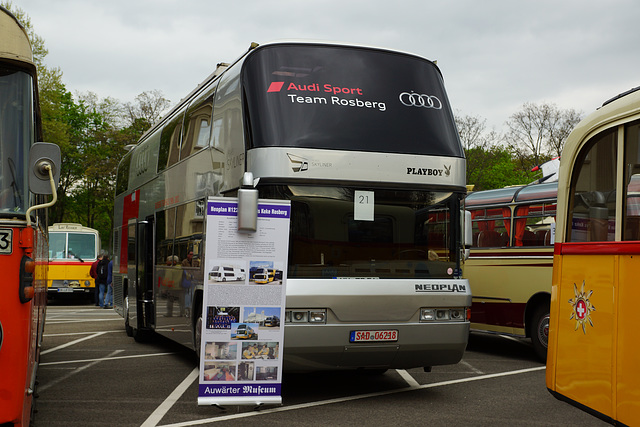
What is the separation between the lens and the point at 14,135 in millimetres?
5602

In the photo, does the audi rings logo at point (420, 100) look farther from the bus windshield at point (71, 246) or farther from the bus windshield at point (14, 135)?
the bus windshield at point (71, 246)

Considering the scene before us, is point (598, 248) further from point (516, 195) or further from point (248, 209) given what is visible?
point (516, 195)

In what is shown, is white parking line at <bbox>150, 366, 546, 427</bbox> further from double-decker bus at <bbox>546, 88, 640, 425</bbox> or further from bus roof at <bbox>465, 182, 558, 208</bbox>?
double-decker bus at <bbox>546, 88, 640, 425</bbox>

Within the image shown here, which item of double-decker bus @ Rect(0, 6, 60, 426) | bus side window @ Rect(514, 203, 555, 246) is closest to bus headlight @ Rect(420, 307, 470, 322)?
bus side window @ Rect(514, 203, 555, 246)

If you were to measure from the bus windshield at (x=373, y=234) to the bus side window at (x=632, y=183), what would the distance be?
12.1 ft

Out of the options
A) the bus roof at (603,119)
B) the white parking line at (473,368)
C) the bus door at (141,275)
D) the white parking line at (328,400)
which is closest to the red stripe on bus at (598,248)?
the bus roof at (603,119)

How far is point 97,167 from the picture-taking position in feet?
155

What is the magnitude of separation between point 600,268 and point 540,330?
7.36 m

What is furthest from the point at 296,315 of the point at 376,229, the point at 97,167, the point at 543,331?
the point at 97,167

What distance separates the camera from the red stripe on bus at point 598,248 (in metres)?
5.03

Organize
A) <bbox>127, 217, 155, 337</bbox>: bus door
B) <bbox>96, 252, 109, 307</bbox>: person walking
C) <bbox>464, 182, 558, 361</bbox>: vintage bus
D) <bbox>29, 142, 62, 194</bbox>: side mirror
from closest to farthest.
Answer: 1. <bbox>29, 142, 62, 194</bbox>: side mirror
2. <bbox>464, 182, 558, 361</bbox>: vintage bus
3. <bbox>127, 217, 155, 337</bbox>: bus door
4. <bbox>96, 252, 109, 307</bbox>: person walking

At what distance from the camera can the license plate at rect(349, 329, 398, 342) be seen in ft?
27.6

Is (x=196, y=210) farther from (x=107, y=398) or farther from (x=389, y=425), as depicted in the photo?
(x=389, y=425)

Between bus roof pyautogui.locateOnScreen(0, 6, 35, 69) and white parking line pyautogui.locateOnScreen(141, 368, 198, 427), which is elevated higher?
bus roof pyautogui.locateOnScreen(0, 6, 35, 69)
